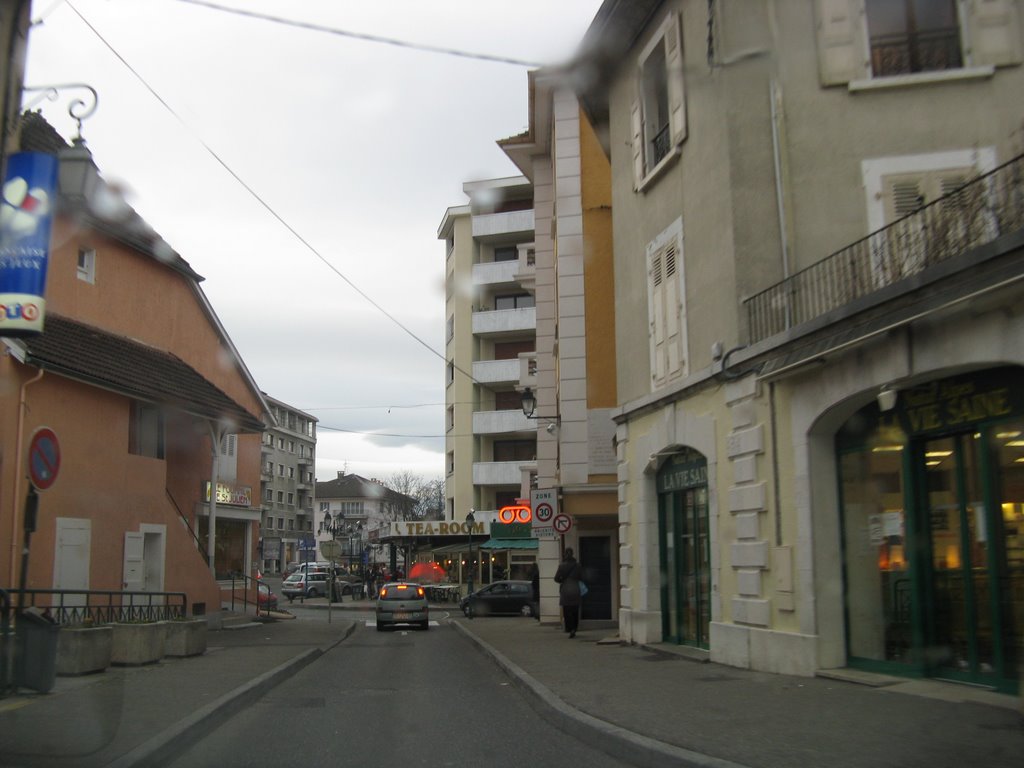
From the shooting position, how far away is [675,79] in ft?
51.1

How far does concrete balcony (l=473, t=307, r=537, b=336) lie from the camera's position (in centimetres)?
5528

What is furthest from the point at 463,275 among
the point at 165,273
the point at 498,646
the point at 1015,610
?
the point at 1015,610

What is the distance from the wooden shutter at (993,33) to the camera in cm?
1277

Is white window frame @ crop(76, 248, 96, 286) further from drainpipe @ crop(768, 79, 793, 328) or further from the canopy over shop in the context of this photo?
the canopy over shop

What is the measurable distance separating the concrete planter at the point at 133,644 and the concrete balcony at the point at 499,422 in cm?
4011

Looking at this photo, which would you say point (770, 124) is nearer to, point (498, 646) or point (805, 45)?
point (805, 45)

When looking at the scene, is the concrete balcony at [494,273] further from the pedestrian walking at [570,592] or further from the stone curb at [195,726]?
the stone curb at [195,726]

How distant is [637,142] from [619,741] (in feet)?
38.5

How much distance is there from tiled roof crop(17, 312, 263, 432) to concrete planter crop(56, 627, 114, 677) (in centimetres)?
566

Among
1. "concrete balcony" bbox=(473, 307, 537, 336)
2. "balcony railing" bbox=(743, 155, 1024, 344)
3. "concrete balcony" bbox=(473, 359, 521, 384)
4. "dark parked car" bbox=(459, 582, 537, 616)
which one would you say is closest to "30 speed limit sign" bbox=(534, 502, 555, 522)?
"balcony railing" bbox=(743, 155, 1024, 344)

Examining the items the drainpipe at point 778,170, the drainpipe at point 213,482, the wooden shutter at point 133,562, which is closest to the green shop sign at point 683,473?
the drainpipe at point 778,170

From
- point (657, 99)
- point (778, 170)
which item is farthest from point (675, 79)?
point (778, 170)

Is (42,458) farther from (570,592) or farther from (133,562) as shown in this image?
(570,592)

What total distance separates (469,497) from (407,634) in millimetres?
29146
